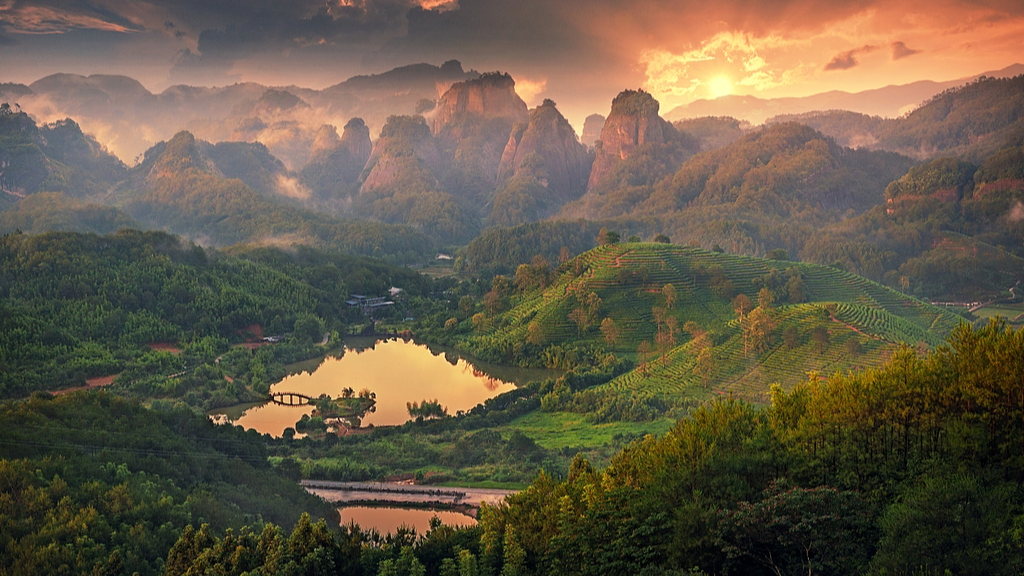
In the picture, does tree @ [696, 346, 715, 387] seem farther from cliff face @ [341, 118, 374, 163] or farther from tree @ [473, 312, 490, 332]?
cliff face @ [341, 118, 374, 163]

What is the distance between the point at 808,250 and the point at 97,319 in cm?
6332

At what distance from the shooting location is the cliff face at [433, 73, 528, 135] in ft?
541

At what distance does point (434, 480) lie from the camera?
3281 centimetres

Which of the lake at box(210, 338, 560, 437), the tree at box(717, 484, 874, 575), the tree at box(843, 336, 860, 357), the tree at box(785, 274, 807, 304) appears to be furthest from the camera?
the tree at box(785, 274, 807, 304)

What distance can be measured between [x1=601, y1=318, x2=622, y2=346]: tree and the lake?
171 inches

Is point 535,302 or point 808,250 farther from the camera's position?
point 808,250

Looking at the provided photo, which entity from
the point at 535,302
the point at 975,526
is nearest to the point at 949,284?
the point at 535,302

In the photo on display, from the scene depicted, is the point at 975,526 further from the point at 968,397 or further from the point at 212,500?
the point at 212,500

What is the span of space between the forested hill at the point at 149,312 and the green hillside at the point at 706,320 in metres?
16.0

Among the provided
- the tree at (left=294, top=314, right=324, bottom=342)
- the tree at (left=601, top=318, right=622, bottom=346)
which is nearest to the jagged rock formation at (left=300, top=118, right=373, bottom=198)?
the tree at (left=294, top=314, right=324, bottom=342)

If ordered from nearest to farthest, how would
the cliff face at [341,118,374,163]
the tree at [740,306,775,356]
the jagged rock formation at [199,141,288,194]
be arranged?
the tree at [740,306,775,356], the jagged rock formation at [199,141,288,194], the cliff face at [341,118,374,163]

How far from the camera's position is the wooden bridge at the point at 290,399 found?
45.1 meters

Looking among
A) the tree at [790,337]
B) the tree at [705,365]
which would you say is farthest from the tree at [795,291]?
the tree at [705,365]

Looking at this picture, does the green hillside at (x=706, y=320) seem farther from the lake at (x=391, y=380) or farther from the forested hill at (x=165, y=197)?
the forested hill at (x=165, y=197)
